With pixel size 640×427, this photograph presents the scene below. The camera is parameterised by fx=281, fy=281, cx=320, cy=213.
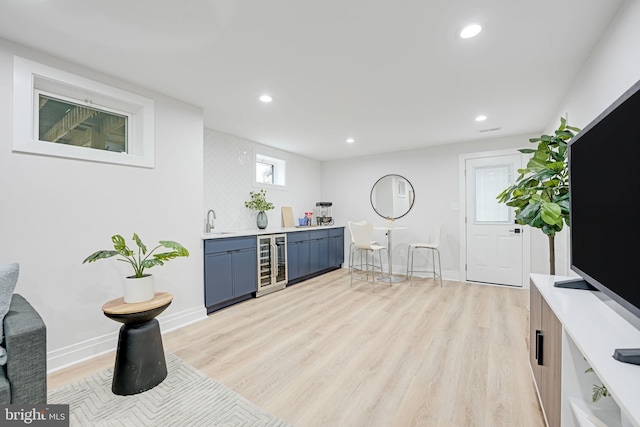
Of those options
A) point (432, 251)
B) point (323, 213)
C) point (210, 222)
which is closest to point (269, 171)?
point (323, 213)

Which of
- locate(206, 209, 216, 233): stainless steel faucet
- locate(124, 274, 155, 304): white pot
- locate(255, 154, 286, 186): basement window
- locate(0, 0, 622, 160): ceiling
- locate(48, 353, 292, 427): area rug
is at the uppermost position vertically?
locate(0, 0, 622, 160): ceiling

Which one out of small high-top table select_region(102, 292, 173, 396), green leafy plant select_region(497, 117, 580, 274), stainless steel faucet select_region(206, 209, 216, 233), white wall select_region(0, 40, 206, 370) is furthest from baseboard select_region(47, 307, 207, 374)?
green leafy plant select_region(497, 117, 580, 274)

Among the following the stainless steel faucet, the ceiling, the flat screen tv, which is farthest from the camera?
the stainless steel faucet

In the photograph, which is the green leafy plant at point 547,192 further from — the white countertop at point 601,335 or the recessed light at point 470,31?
the recessed light at point 470,31

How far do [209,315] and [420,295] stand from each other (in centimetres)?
276

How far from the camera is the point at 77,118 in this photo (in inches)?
93.8

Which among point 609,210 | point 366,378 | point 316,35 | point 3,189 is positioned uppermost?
point 316,35

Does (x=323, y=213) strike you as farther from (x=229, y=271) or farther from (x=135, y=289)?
(x=135, y=289)

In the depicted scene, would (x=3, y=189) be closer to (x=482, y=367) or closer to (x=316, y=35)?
(x=316, y=35)

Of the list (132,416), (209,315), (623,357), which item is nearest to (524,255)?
(623,357)

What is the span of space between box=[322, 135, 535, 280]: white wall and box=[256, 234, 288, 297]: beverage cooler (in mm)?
1986

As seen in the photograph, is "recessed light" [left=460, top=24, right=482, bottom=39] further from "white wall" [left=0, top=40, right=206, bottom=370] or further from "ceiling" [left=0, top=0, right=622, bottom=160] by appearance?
"white wall" [left=0, top=40, right=206, bottom=370]

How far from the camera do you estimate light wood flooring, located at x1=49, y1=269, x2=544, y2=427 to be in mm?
1666

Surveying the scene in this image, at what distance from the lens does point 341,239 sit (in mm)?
5848
